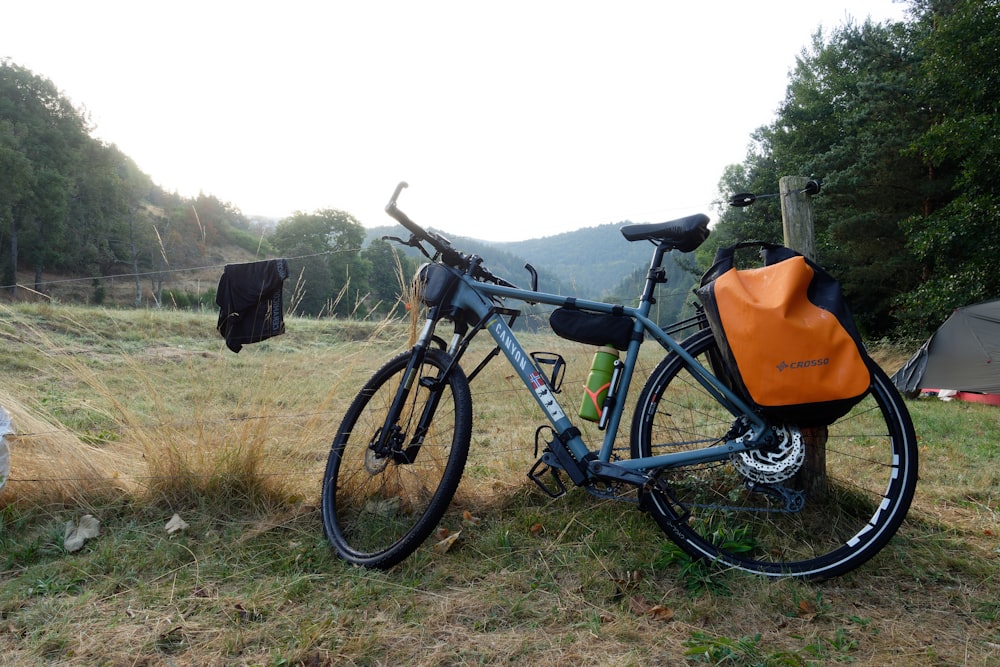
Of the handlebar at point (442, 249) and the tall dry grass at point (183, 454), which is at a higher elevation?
the handlebar at point (442, 249)

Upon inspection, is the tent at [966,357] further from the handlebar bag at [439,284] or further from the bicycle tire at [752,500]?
the handlebar bag at [439,284]

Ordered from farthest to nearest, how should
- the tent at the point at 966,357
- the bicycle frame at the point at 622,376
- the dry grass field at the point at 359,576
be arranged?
the tent at the point at 966,357, the bicycle frame at the point at 622,376, the dry grass field at the point at 359,576

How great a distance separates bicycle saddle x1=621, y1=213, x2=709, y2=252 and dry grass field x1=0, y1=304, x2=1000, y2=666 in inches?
22.6

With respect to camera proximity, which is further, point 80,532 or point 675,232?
point 80,532

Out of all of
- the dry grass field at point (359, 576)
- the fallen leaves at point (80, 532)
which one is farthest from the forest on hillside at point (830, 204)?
the fallen leaves at point (80, 532)

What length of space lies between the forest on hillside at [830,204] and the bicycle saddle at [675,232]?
1.30 feet

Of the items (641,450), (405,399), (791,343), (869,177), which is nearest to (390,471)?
(405,399)

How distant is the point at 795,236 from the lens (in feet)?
10.1

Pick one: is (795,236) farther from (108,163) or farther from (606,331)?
(108,163)

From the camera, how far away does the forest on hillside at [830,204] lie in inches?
238

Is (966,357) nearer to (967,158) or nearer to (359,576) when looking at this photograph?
(967,158)

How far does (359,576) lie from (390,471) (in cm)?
72

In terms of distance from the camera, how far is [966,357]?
9203mm

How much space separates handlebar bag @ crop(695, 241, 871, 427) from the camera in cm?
207
